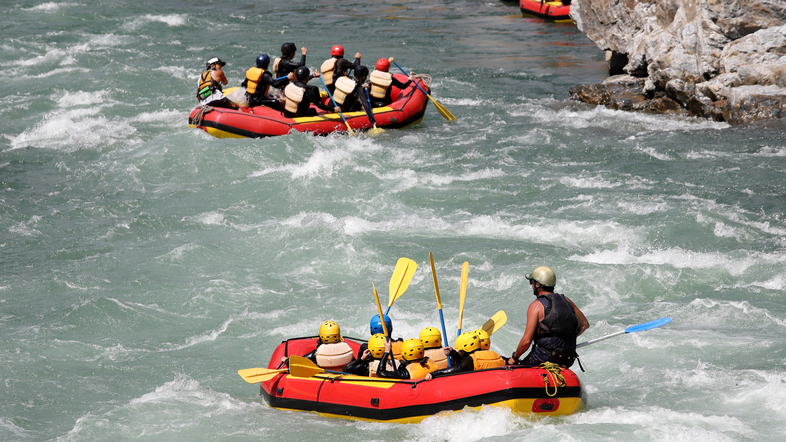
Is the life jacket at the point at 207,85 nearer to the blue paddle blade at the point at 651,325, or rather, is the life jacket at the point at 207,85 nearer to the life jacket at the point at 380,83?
the life jacket at the point at 380,83

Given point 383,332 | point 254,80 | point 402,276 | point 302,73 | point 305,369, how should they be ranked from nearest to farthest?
point 305,369 → point 383,332 → point 402,276 → point 302,73 → point 254,80

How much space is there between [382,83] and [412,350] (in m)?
9.11

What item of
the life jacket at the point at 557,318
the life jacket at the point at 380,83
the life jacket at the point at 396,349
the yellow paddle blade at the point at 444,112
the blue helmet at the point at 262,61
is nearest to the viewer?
the life jacket at the point at 557,318

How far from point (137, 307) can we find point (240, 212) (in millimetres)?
2767

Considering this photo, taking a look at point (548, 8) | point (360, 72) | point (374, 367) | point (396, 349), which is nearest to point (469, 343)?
point (396, 349)

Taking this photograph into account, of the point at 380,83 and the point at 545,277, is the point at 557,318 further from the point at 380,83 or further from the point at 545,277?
the point at 380,83

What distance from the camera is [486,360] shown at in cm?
579

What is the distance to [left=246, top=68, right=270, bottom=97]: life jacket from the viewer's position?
1327 centimetres

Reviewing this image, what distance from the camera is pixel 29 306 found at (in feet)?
27.4

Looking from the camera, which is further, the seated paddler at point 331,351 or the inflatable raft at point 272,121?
the inflatable raft at point 272,121

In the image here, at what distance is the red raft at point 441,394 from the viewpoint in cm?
→ 548

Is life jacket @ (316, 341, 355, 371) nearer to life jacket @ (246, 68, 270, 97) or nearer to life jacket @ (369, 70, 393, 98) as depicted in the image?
life jacket @ (246, 68, 270, 97)

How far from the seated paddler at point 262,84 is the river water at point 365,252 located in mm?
1096

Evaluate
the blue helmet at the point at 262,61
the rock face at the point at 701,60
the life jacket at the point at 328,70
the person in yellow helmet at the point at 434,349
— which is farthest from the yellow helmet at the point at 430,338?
the rock face at the point at 701,60
